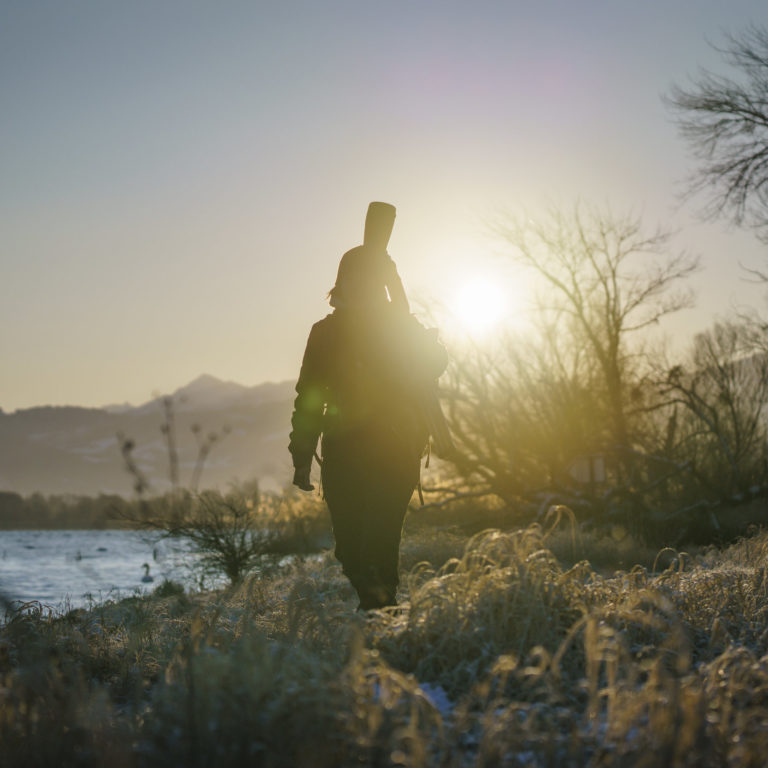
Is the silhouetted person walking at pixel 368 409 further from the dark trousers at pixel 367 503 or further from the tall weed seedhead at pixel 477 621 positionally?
the tall weed seedhead at pixel 477 621

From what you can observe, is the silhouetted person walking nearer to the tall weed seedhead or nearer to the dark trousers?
the dark trousers

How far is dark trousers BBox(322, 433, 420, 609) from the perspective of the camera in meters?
4.96

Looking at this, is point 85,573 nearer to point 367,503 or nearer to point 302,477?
point 302,477

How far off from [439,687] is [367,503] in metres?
1.58

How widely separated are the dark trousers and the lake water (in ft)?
10.1

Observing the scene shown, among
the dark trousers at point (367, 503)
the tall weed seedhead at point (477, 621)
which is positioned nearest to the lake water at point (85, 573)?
the dark trousers at point (367, 503)

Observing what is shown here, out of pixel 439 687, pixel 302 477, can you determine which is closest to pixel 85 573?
pixel 302 477

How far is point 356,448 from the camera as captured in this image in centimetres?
499

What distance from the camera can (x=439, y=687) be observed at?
3559 mm

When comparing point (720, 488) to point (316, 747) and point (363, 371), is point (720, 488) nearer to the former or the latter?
point (363, 371)

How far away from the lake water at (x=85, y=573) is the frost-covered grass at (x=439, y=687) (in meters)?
3.83

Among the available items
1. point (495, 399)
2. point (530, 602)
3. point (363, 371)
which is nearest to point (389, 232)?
point (363, 371)

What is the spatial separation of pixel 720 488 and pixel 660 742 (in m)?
16.7

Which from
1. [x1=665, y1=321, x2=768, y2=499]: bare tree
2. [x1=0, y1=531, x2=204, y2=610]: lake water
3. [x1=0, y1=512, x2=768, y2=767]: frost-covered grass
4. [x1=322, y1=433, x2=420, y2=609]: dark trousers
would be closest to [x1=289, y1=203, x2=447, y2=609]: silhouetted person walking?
[x1=322, y1=433, x2=420, y2=609]: dark trousers
